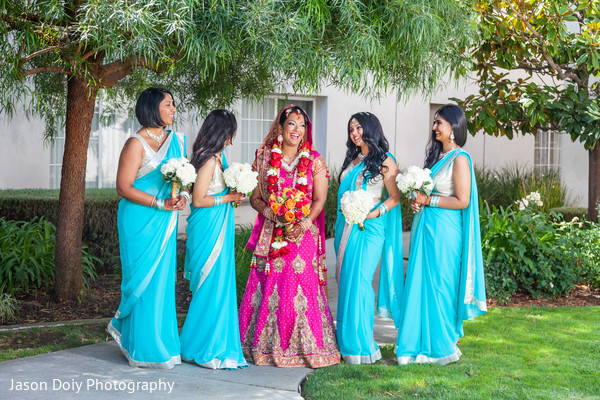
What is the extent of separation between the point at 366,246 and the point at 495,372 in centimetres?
137

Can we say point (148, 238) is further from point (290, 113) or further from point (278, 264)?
point (290, 113)

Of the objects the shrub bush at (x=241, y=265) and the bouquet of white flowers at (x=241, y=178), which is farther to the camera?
the shrub bush at (x=241, y=265)

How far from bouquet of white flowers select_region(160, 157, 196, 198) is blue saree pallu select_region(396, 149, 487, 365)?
188 cm

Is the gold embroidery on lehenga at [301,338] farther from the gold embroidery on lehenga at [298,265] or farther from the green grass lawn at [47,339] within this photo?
the green grass lawn at [47,339]

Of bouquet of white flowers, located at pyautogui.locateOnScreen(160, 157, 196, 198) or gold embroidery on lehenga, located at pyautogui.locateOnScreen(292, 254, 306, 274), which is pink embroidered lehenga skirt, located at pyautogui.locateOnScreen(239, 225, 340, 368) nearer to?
gold embroidery on lehenga, located at pyautogui.locateOnScreen(292, 254, 306, 274)

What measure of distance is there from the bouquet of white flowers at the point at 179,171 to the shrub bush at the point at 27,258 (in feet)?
9.94

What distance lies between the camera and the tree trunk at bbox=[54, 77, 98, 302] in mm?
6859

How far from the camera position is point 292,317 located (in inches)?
210

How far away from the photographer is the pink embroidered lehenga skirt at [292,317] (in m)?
5.33

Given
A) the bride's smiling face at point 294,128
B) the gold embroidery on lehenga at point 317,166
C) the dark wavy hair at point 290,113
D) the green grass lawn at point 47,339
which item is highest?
the dark wavy hair at point 290,113

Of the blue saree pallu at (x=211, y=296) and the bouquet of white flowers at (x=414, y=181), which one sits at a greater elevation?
the bouquet of white flowers at (x=414, y=181)

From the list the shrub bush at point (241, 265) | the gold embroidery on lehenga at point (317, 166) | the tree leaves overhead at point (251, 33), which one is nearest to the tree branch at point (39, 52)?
the tree leaves overhead at point (251, 33)

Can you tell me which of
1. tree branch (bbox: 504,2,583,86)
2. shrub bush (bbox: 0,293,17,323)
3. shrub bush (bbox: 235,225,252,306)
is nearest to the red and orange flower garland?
shrub bush (bbox: 235,225,252,306)

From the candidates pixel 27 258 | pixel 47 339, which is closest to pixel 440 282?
pixel 47 339
